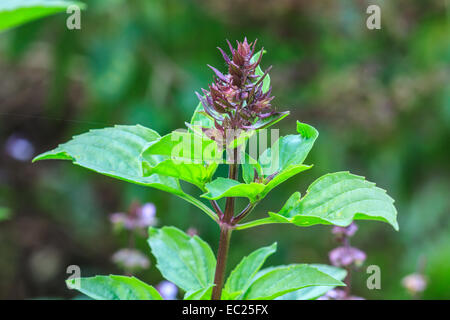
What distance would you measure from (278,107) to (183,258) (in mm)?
1055

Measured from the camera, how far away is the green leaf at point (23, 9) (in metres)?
0.41

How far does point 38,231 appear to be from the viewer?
1.63 meters

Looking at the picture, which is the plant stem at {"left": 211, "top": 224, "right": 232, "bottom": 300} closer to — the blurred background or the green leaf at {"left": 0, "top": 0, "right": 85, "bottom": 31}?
the green leaf at {"left": 0, "top": 0, "right": 85, "bottom": 31}

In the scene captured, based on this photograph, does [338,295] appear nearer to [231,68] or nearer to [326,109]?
[231,68]

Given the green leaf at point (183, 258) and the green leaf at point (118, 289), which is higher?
the green leaf at point (183, 258)

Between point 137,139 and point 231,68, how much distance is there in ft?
0.32

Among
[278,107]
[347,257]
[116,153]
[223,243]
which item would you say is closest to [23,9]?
[116,153]

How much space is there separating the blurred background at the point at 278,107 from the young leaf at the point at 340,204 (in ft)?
2.82

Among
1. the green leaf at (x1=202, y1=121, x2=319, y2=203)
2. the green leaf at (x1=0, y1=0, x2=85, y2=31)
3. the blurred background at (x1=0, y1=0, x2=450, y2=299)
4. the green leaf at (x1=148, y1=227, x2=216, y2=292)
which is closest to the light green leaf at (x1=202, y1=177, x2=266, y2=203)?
the green leaf at (x1=202, y1=121, x2=319, y2=203)

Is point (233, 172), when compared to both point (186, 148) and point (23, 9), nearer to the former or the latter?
point (186, 148)

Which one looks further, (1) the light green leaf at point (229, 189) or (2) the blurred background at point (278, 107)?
(2) the blurred background at point (278, 107)

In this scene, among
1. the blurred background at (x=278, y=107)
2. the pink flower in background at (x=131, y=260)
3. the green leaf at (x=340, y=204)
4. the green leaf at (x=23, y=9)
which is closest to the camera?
the green leaf at (x=340, y=204)

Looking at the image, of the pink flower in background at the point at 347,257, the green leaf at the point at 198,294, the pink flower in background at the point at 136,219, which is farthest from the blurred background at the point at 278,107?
the green leaf at the point at 198,294

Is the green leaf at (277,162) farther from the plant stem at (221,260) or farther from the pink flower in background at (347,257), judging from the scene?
the pink flower in background at (347,257)
